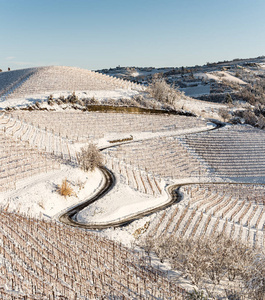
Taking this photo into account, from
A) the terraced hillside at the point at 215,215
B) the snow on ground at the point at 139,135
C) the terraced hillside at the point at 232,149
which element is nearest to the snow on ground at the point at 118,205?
the terraced hillside at the point at 215,215

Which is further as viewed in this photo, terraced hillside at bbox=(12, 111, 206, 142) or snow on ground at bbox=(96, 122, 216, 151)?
terraced hillside at bbox=(12, 111, 206, 142)

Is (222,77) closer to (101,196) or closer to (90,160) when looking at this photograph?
(90,160)

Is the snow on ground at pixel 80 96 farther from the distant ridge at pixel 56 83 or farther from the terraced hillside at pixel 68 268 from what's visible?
the terraced hillside at pixel 68 268

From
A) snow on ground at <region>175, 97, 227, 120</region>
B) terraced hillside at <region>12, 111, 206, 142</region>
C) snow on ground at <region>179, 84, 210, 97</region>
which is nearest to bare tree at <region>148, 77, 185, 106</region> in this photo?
snow on ground at <region>175, 97, 227, 120</region>

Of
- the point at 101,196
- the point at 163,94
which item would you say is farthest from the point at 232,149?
the point at 163,94

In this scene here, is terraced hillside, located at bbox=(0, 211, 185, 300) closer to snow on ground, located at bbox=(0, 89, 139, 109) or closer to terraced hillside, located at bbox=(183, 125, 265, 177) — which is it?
terraced hillside, located at bbox=(183, 125, 265, 177)

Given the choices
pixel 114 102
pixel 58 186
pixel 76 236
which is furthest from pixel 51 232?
pixel 114 102
